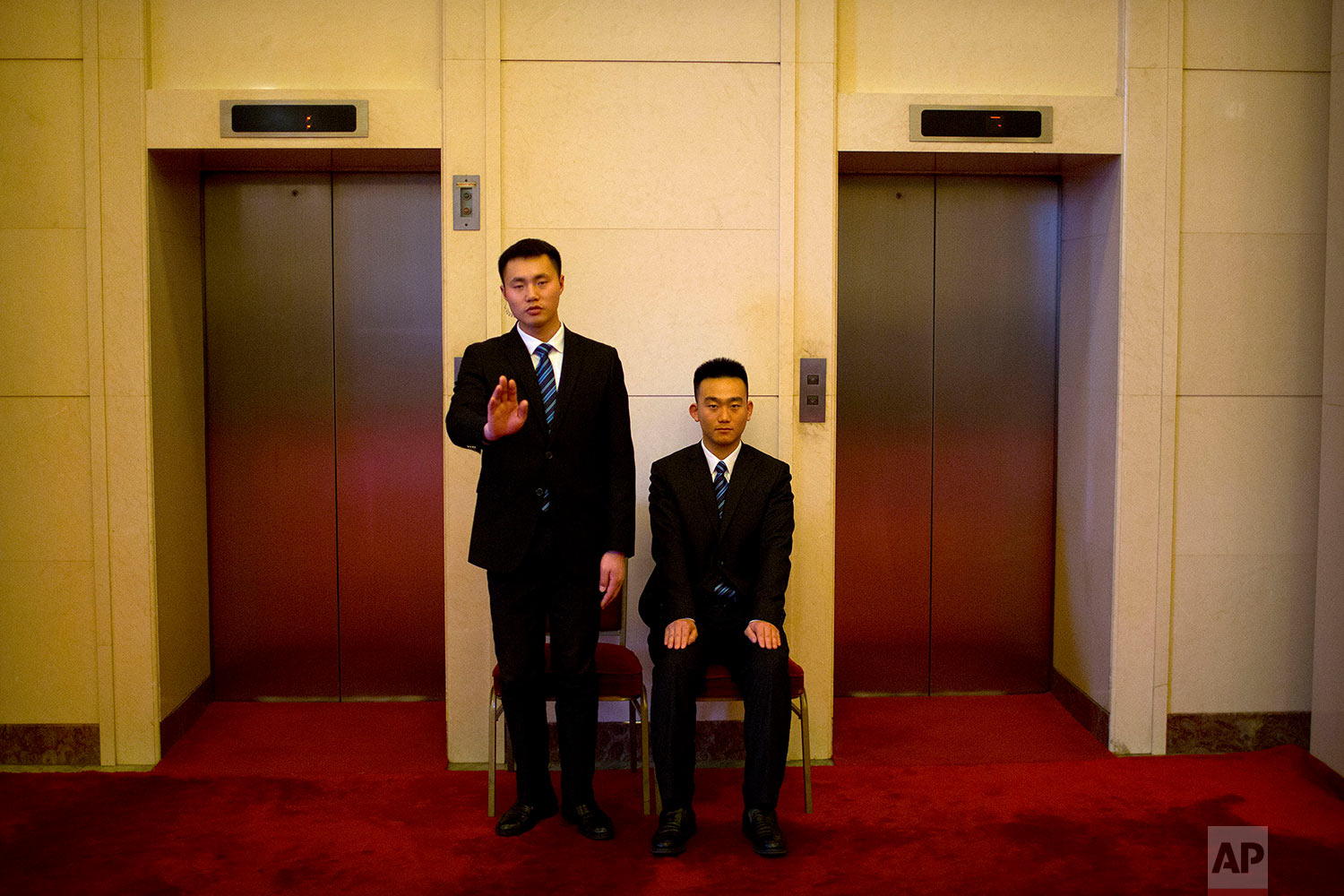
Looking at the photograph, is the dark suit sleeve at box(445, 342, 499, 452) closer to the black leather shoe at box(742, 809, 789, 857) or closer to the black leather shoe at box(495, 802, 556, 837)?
the black leather shoe at box(495, 802, 556, 837)

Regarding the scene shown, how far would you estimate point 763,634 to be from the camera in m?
3.79

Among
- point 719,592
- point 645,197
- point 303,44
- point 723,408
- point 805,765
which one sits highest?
point 303,44

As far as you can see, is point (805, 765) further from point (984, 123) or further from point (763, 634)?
point (984, 123)

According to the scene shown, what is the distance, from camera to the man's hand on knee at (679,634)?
12.5 feet

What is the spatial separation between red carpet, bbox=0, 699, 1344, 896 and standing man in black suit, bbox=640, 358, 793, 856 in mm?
268

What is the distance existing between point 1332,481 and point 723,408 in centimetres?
259

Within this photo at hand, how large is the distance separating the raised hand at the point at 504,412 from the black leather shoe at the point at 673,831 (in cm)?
147

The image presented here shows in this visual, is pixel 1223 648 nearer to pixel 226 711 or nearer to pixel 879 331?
pixel 879 331

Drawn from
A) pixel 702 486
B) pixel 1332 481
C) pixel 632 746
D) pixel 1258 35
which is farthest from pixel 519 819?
pixel 1258 35

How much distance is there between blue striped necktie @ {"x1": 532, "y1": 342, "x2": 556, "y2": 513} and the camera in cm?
368

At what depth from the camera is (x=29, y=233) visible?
4.44 meters

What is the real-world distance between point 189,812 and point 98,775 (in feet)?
2.24

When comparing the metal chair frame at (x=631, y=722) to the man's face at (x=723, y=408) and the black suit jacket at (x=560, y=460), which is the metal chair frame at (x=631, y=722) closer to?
the black suit jacket at (x=560, y=460)

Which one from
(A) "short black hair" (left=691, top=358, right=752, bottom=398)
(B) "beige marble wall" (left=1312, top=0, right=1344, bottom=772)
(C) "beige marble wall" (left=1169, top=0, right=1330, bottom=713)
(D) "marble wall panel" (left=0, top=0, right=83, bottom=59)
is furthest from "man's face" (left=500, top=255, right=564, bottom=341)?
(B) "beige marble wall" (left=1312, top=0, right=1344, bottom=772)
